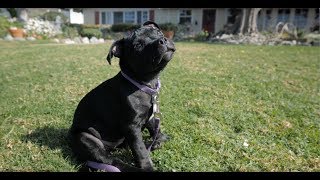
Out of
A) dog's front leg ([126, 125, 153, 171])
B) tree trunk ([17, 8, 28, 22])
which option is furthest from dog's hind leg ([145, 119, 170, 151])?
tree trunk ([17, 8, 28, 22])

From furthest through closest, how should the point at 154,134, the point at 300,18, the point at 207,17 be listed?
the point at 207,17 < the point at 300,18 < the point at 154,134

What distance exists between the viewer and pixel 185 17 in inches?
1353

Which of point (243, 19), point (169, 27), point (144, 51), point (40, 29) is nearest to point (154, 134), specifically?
point (144, 51)

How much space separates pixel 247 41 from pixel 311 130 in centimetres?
1783

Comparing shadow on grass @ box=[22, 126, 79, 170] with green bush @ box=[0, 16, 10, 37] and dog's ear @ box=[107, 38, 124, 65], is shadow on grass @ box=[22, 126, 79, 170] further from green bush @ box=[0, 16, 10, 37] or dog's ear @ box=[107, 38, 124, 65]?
green bush @ box=[0, 16, 10, 37]

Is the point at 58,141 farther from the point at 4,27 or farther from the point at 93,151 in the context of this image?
the point at 4,27

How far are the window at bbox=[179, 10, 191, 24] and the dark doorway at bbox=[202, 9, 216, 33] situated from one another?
1.55 m

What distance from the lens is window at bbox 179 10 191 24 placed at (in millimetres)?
34281

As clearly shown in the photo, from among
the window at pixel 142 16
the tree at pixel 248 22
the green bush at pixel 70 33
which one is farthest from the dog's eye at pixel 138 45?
the window at pixel 142 16

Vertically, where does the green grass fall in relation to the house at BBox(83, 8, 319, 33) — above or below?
below

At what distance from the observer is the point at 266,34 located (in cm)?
2389

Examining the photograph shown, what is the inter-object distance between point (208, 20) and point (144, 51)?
31.8 m

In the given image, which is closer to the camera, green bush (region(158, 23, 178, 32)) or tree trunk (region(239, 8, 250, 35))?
tree trunk (region(239, 8, 250, 35))
